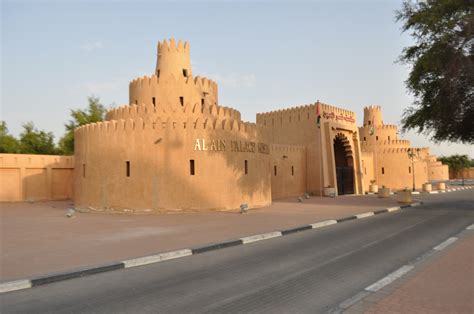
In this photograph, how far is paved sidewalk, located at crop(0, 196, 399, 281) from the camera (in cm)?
834

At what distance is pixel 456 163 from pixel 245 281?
331ft

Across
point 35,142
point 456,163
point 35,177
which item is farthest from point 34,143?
point 456,163

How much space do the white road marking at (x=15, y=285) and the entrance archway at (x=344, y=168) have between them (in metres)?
31.5

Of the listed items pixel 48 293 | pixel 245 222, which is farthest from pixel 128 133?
pixel 48 293

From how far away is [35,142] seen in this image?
45.2 meters

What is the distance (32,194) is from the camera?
31188 millimetres

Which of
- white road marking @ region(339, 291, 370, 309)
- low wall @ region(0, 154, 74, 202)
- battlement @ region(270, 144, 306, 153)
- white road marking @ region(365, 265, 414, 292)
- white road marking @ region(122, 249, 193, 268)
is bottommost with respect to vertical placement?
white road marking @ region(365, 265, 414, 292)

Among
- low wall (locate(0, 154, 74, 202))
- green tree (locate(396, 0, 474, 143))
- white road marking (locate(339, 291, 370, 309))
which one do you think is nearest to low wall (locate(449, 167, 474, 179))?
green tree (locate(396, 0, 474, 143))

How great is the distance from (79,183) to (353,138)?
2791 cm

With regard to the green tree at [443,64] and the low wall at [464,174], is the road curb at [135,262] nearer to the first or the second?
the green tree at [443,64]

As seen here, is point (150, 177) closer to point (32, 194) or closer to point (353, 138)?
point (32, 194)

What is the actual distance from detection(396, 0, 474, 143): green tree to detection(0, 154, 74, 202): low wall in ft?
97.5

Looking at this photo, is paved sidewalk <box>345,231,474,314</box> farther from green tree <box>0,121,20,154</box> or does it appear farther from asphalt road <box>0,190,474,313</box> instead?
green tree <box>0,121,20,154</box>

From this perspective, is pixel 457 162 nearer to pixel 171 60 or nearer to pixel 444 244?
pixel 171 60
